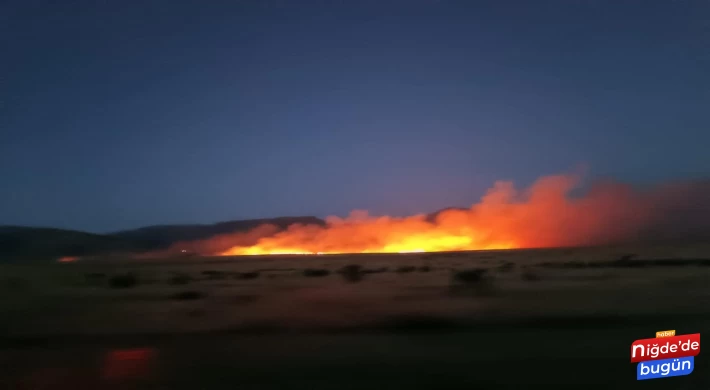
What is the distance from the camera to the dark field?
8109 mm

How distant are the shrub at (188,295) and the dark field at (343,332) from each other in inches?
2.2

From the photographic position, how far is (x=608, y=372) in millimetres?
8211

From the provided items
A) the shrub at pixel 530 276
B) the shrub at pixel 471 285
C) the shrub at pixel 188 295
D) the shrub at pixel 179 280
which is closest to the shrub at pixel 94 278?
the shrub at pixel 179 280

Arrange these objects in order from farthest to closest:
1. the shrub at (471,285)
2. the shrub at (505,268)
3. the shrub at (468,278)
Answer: the shrub at (505,268) < the shrub at (468,278) < the shrub at (471,285)

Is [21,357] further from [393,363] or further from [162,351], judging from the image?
[393,363]

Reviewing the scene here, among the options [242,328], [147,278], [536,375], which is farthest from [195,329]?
[147,278]

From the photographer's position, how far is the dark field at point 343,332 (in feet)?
26.6

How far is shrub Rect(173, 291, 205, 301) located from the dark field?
56mm

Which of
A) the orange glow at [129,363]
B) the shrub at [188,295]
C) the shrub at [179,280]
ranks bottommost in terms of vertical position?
the orange glow at [129,363]

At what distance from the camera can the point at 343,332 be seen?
10875mm

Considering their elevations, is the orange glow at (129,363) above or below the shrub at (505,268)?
below

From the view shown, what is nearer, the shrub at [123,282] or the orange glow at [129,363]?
the orange glow at [129,363]

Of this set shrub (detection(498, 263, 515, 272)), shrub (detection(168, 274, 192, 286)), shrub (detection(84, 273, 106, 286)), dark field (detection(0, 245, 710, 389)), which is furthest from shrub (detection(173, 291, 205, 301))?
shrub (detection(498, 263, 515, 272))

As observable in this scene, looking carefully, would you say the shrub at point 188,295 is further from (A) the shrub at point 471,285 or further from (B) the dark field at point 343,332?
(A) the shrub at point 471,285
